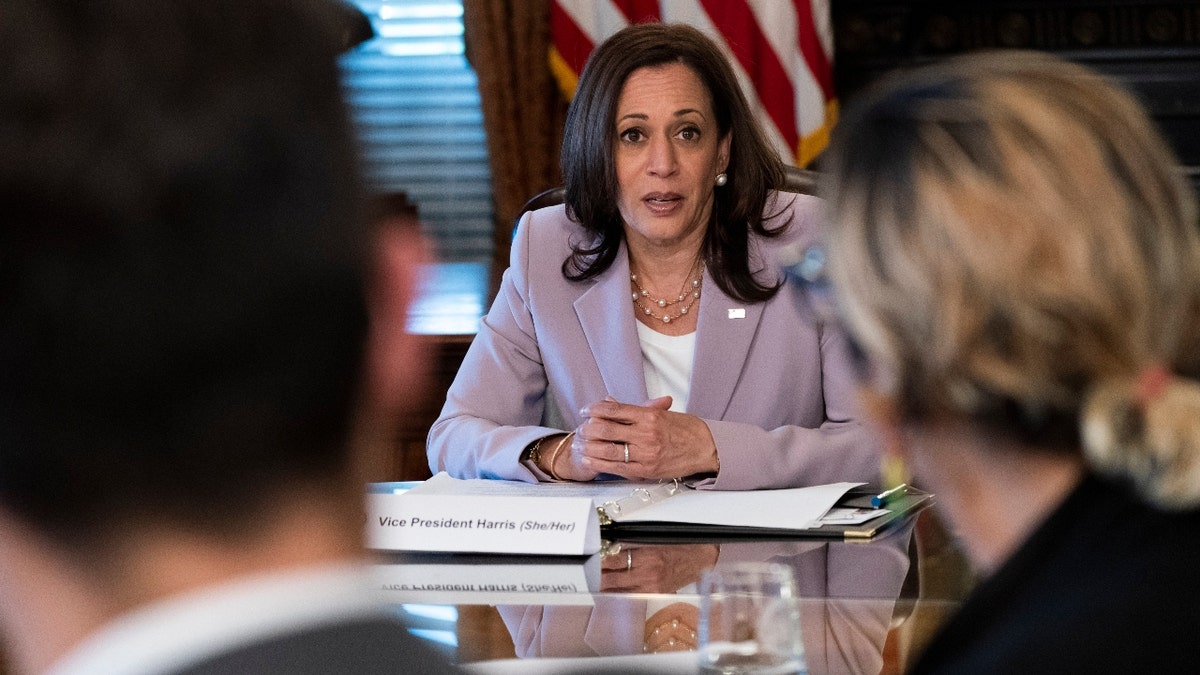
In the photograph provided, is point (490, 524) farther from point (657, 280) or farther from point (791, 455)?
point (657, 280)

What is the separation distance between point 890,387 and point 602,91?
1.81 meters

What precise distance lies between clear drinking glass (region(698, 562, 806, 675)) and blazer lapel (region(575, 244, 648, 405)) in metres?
1.29

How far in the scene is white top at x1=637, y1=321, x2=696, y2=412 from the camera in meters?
2.68

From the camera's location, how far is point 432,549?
187 cm

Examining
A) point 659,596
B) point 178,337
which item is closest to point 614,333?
point 659,596

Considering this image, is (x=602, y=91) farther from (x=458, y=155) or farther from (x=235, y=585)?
(x=235, y=585)

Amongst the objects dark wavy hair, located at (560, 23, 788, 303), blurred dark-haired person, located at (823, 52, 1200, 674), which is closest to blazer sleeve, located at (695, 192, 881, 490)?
dark wavy hair, located at (560, 23, 788, 303)

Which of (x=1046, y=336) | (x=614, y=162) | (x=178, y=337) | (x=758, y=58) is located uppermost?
(x=178, y=337)

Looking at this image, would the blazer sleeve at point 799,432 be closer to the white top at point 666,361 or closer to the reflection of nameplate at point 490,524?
the white top at point 666,361

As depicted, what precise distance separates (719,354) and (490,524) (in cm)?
86

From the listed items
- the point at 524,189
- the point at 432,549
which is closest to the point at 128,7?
the point at 432,549

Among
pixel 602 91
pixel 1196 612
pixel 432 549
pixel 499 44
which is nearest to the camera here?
pixel 1196 612

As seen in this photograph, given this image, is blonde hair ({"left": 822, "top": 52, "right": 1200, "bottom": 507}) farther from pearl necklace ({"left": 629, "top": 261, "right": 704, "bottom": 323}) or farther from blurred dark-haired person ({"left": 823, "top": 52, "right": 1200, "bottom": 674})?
pearl necklace ({"left": 629, "top": 261, "right": 704, "bottom": 323})

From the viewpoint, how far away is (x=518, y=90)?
412cm
